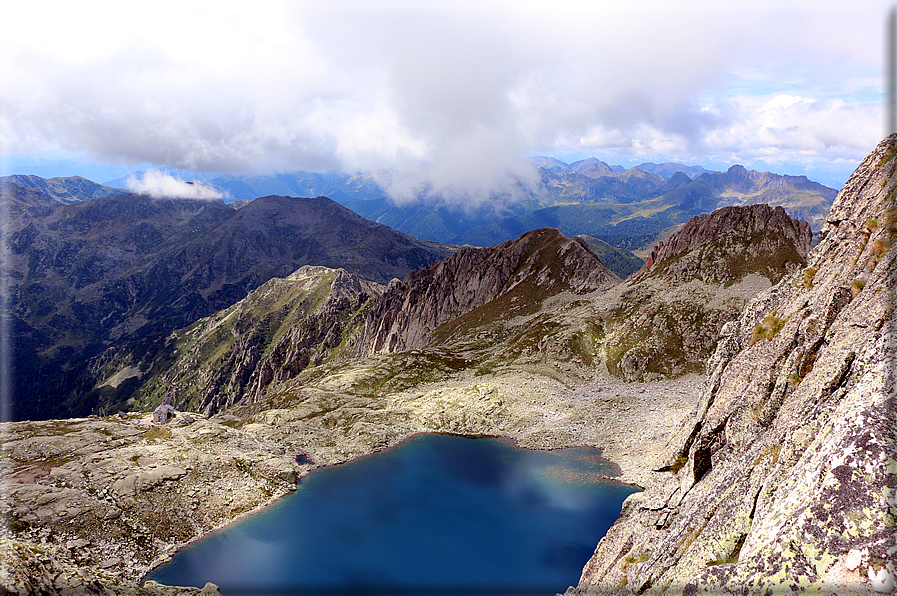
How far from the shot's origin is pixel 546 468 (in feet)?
295

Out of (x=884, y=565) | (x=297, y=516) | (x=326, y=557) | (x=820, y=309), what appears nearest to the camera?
(x=884, y=565)

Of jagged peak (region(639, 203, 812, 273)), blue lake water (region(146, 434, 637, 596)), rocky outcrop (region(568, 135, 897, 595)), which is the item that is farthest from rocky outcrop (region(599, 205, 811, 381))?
rocky outcrop (region(568, 135, 897, 595))

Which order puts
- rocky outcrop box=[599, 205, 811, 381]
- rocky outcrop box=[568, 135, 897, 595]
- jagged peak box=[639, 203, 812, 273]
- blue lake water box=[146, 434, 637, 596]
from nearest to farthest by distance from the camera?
rocky outcrop box=[568, 135, 897, 595] < blue lake water box=[146, 434, 637, 596] < rocky outcrop box=[599, 205, 811, 381] < jagged peak box=[639, 203, 812, 273]

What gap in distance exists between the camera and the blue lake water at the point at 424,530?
62375 millimetres

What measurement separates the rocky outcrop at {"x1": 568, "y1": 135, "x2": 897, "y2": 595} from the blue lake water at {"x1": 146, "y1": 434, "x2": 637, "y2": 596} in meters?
23.0

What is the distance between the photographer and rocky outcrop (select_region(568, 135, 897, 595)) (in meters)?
17.1

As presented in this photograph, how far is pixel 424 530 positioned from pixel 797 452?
6555cm

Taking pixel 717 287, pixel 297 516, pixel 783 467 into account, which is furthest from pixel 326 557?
pixel 717 287

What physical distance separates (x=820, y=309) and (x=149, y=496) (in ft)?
312

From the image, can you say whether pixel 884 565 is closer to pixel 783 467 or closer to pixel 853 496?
pixel 853 496

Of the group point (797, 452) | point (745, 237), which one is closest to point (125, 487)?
point (797, 452)

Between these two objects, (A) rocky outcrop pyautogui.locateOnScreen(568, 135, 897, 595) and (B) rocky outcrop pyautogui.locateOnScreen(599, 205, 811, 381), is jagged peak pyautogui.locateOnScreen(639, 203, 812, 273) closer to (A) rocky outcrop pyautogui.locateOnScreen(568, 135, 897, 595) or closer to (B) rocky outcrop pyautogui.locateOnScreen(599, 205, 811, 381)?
(B) rocky outcrop pyautogui.locateOnScreen(599, 205, 811, 381)

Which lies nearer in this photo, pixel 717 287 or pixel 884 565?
pixel 884 565

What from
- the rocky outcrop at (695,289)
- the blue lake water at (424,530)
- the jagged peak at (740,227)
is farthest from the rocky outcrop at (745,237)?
the blue lake water at (424,530)
